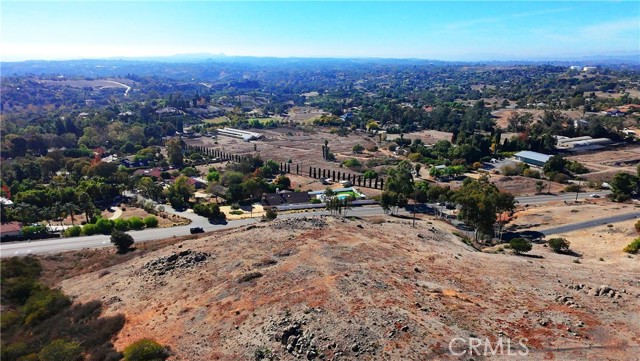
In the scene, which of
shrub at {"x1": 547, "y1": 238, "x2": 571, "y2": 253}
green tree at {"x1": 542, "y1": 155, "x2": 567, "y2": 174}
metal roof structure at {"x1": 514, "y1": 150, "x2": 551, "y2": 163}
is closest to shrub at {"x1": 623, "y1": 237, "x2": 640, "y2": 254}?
shrub at {"x1": 547, "y1": 238, "x2": 571, "y2": 253}

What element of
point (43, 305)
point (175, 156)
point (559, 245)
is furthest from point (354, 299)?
point (175, 156)

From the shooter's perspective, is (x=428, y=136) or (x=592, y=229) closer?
(x=592, y=229)

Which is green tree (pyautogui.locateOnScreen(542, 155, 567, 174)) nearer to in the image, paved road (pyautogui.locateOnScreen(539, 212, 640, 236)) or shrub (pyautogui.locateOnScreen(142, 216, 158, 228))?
paved road (pyautogui.locateOnScreen(539, 212, 640, 236))

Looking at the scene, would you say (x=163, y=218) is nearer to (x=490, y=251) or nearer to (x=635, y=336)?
(x=490, y=251)

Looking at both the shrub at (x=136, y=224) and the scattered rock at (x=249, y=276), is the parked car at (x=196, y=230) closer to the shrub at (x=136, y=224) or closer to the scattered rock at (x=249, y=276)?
the shrub at (x=136, y=224)

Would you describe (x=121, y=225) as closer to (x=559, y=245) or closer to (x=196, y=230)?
(x=196, y=230)

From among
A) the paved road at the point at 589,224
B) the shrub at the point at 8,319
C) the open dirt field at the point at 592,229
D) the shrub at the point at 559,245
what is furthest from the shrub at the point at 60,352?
the paved road at the point at 589,224
